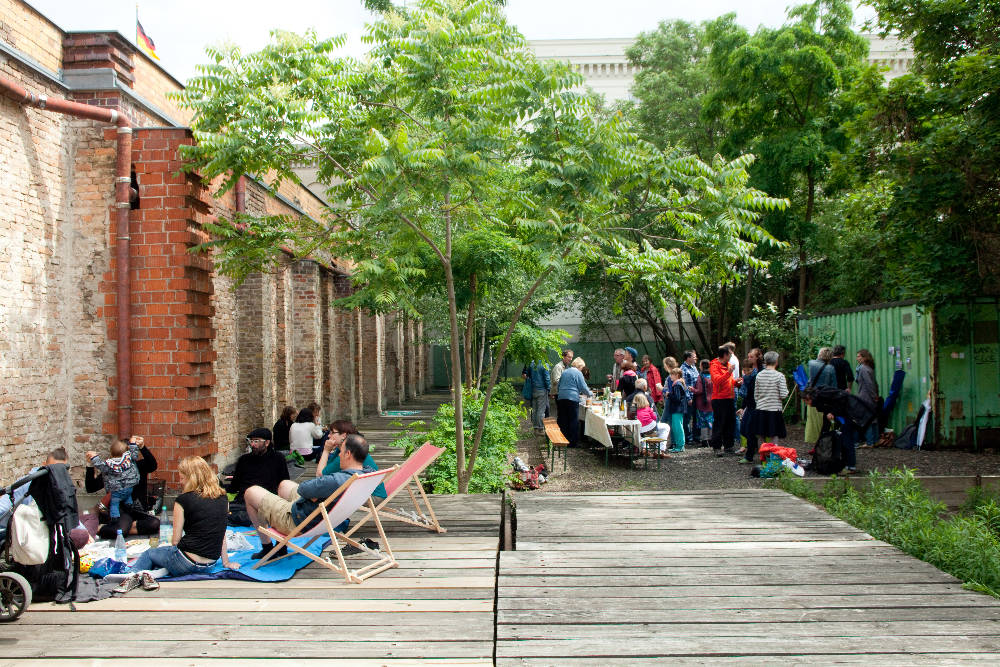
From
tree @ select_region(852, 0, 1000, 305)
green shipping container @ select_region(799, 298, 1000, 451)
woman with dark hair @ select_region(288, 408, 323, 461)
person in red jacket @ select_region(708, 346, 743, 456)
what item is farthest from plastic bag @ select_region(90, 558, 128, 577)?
green shipping container @ select_region(799, 298, 1000, 451)

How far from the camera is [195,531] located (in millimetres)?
5414

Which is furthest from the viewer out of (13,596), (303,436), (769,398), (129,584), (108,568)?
(303,436)

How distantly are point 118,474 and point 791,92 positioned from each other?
57.9 ft

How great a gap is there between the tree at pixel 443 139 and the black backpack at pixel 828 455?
147 inches

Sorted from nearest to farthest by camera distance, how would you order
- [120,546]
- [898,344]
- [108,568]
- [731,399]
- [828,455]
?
1. [108,568]
2. [120,546]
3. [828,455]
4. [731,399]
5. [898,344]

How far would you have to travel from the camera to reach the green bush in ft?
29.6

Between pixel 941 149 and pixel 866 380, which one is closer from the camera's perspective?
pixel 941 149

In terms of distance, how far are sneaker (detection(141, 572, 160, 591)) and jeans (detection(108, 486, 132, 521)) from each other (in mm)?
2674

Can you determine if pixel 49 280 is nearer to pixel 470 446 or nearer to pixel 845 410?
pixel 470 446

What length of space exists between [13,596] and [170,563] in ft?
3.22

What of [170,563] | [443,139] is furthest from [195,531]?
[443,139]

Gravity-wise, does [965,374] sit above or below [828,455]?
above

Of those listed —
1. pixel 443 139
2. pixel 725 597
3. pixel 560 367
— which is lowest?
pixel 725 597

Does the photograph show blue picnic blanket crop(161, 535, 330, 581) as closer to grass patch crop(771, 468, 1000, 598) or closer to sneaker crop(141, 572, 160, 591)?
sneaker crop(141, 572, 160, 591)
